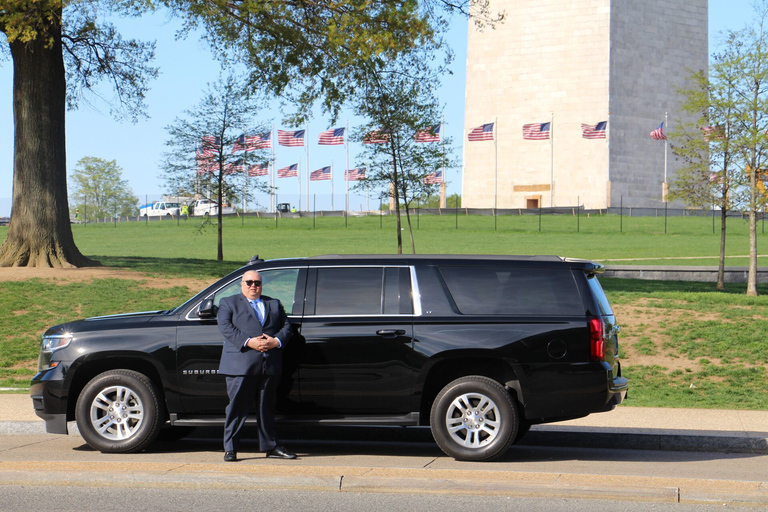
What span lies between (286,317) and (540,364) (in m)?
2.29

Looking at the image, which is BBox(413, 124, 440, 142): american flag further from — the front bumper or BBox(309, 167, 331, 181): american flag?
BBox(309, 167, 331, 181): american flag

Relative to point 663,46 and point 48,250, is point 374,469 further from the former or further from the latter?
point 663,46

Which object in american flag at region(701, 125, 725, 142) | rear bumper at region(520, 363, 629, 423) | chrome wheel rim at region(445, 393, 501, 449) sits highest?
american flag at region(701, 125, 725, 142)

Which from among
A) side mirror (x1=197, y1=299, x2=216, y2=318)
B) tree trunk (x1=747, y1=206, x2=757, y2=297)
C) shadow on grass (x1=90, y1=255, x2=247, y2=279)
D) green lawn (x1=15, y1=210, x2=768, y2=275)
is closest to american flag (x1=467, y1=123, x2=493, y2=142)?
green lawn (x1=15, y1=210, x2=768, y2=275)

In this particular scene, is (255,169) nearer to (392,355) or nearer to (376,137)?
(376,137)

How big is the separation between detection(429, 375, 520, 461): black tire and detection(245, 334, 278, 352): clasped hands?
155 cm

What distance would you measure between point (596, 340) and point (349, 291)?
2.25m

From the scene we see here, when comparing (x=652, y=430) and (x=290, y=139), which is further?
(x=290, y=139)

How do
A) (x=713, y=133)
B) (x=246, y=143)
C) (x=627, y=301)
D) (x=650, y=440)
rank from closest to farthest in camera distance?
(x=650, y=440) < (x=627, y=301) < (x=713, y=133) < (x=246, y=143)

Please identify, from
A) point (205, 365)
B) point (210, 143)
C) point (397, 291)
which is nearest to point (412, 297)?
point (397, 291)

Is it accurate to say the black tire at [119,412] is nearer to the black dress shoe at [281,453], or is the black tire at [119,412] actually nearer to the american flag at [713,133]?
the black dress shoe at [281,453]

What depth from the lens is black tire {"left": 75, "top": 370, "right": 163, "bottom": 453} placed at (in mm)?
9078

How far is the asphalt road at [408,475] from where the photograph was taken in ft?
25.1

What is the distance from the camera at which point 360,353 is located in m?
8.91
